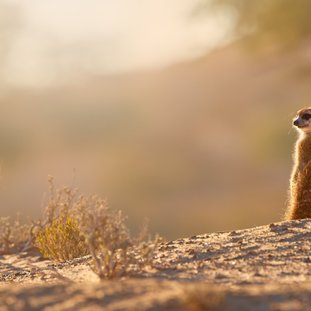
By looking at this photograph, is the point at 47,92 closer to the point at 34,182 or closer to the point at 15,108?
the point at 15,108

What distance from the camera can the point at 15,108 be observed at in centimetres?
3509

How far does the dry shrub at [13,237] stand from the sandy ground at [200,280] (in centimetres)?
230

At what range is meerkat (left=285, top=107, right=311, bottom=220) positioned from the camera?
26.1 feet

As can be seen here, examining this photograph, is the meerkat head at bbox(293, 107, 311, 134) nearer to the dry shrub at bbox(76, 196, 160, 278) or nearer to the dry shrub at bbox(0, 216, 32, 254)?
the dry shrub at bbox(76, 196, 160, 278)

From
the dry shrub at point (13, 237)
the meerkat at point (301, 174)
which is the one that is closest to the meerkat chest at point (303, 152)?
the meerkat at point (301, 174)

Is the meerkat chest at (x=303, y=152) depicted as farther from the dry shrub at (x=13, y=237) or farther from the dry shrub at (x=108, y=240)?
the dry shrub at (x=13, y=237)

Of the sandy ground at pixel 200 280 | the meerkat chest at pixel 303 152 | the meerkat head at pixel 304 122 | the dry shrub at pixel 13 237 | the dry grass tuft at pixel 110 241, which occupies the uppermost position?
the meerkat head at pixel 304 122

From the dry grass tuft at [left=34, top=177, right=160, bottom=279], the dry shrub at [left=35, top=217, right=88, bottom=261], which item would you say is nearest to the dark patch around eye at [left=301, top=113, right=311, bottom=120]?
the dry grass tuft at [left=34, top=177, right=160, bottom=279]

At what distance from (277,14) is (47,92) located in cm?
1419

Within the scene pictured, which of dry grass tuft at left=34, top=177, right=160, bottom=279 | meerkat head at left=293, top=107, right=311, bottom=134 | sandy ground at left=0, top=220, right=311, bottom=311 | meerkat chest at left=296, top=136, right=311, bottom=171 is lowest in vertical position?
sandy ground at left=0, top=220, right=311, bottom=311

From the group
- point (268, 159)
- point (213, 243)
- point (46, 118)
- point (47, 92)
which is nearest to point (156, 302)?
point (213, 243)

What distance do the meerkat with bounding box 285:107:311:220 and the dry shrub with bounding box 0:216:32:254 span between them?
162 inches

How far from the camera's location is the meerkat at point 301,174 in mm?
7965

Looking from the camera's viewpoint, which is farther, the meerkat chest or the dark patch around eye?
the dark patch around eye
